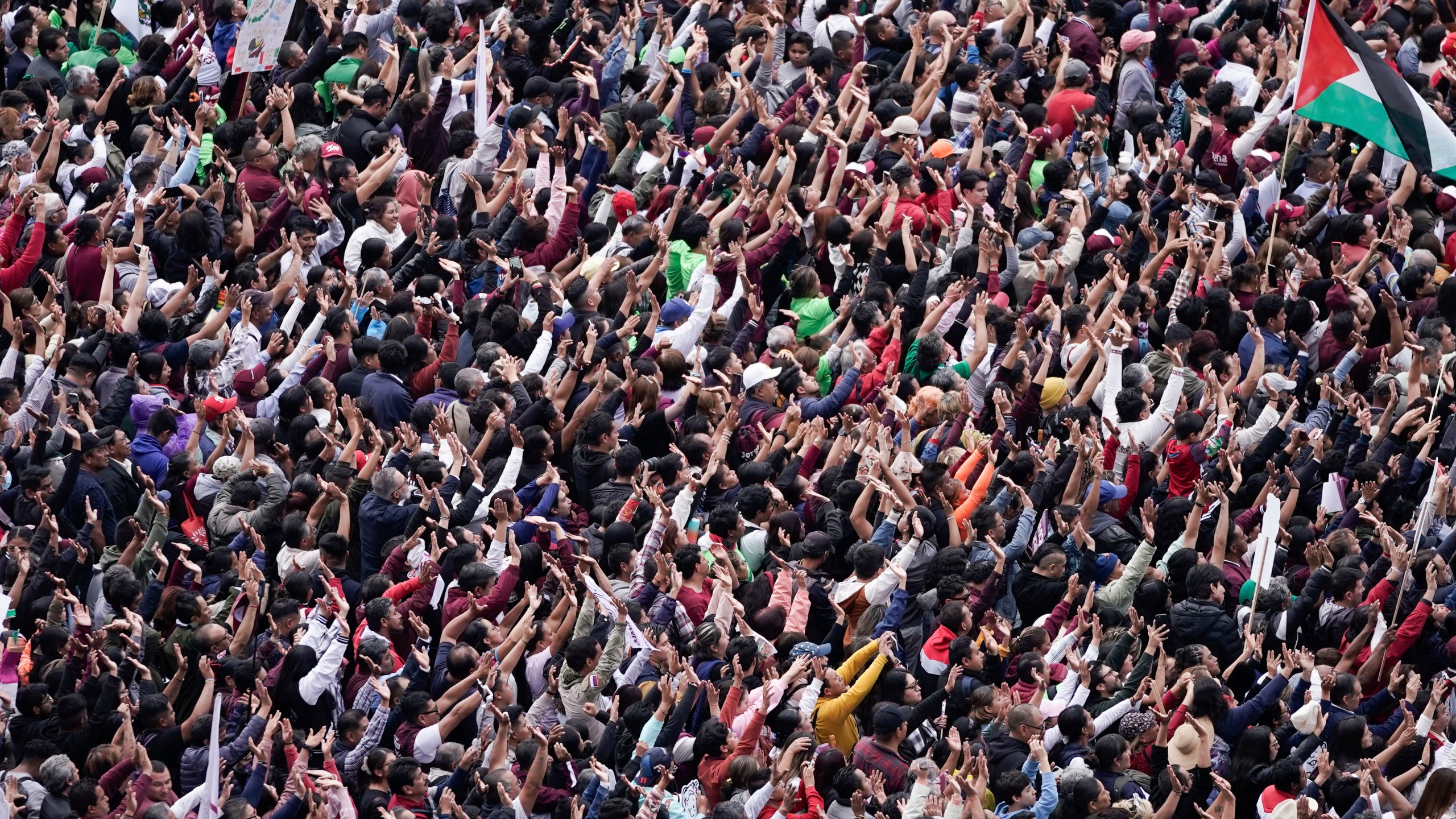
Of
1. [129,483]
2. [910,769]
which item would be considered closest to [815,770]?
[910,769]

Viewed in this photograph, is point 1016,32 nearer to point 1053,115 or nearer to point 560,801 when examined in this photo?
point 1053,115

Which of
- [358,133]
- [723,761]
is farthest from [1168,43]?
[723,761]

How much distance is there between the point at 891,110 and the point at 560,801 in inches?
305

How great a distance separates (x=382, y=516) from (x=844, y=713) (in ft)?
10.9

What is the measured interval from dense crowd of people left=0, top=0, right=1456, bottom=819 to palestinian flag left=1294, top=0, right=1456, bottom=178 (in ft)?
0.67

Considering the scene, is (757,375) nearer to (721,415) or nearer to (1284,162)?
(721,415)

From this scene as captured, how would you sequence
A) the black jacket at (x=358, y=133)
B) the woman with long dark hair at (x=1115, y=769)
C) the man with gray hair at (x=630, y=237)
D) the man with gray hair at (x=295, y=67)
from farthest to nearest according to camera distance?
the man with gray hair at (x=295, y=67) → the black jacket at (x=358, y=133) → the man with gray hair at (x=630, y=237) → the woman with long dark hair at (x=1115, y=769)

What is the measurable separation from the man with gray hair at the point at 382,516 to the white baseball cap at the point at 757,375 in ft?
8.23

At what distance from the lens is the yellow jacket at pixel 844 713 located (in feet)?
48.9

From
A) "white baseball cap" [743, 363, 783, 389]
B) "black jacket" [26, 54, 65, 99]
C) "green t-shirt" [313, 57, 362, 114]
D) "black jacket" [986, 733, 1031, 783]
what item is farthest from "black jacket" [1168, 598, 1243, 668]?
"black jacket" [26, 54, 65, 99]

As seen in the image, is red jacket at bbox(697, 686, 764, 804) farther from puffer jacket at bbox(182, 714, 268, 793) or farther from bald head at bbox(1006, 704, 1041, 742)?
puffer jacket at bbox(182, 714, 268, 793)

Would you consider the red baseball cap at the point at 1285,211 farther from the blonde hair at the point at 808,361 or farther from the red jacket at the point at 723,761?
the red jacket at the point at 723,761

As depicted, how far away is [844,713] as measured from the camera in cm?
1491

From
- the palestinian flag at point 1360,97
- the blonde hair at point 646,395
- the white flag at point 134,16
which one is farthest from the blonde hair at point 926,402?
the white flag at point 134,16
